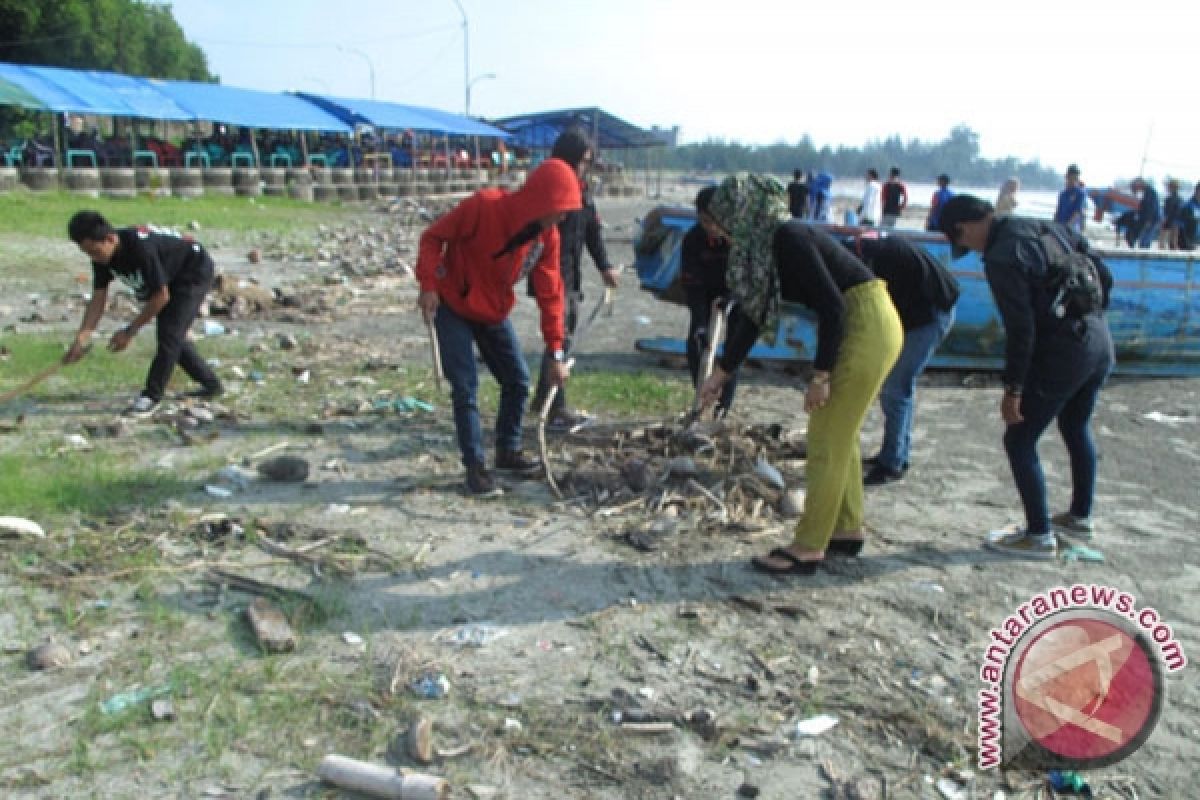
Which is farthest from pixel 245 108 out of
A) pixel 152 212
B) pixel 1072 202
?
pixel 1072 202

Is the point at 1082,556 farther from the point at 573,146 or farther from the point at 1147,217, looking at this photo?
the point at 1147,217

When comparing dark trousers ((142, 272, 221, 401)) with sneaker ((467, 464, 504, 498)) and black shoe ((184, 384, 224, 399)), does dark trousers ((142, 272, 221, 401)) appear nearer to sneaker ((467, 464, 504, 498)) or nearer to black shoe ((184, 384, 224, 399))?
black shoe ((184, 384, 224, 399))

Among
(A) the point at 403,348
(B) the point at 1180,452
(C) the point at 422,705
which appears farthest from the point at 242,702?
(B) the point at 1180,452

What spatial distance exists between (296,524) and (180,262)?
255 cm

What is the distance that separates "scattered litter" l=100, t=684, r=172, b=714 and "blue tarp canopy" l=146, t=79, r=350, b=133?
23.9 metres

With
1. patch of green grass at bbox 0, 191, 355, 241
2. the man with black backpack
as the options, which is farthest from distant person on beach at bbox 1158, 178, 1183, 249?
patch of green grass at bbox 0, 191, 355, 241

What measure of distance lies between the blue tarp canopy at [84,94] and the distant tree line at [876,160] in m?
74.5

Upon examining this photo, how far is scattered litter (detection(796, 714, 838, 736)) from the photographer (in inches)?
112

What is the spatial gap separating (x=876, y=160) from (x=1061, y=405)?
436ft

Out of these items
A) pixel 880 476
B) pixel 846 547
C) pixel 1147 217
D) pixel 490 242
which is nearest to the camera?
pixel 846 547

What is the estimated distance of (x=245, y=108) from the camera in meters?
25.6

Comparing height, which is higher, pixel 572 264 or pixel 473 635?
→ pixel 572 264

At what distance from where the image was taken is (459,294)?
14.5 feet

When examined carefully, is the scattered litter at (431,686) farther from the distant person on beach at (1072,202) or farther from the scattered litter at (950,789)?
the distant person on beach at (1072,202)
